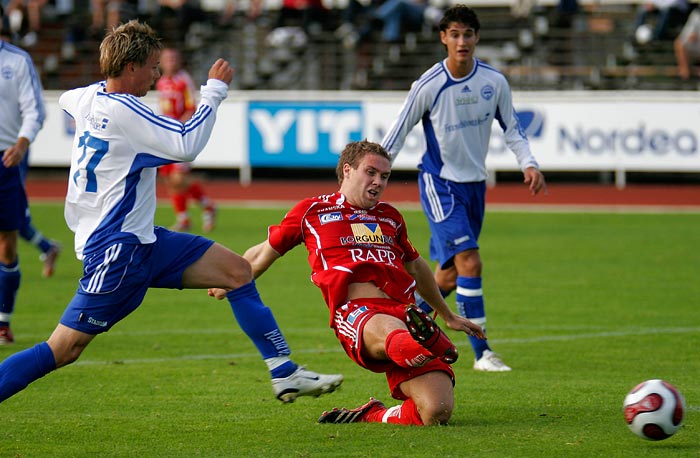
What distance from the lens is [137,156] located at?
20.1 feet

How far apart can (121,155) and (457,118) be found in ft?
11.5

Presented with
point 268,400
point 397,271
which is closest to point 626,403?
point 397,271

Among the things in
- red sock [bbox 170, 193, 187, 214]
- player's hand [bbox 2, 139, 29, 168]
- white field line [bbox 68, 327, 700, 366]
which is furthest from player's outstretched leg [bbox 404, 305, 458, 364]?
red sock [bbox 170, 193, 187, 214]

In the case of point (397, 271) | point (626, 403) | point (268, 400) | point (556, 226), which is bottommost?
point (556, 226)

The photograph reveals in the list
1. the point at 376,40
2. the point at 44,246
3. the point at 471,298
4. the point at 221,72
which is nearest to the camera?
the point at 221,72

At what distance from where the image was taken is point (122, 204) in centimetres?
614

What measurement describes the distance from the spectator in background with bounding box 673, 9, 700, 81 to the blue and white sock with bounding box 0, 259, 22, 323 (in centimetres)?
1741

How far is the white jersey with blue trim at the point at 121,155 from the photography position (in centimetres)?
599

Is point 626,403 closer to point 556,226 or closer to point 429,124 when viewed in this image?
point 429,124

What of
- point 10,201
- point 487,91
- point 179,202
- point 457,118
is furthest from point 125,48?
point 179,202

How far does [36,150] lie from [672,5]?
14103 mm

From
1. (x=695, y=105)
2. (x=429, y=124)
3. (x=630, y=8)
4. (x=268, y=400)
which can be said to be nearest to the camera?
(x=268, y=400)

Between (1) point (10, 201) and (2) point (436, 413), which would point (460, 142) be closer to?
(2) point (436, 413)

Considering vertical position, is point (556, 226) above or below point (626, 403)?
below
